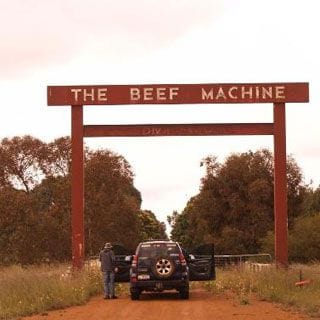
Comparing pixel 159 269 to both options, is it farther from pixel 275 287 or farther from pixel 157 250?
pixel 275 287

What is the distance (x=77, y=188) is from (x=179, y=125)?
174 inches

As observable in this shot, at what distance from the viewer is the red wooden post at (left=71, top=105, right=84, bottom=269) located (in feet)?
90.9

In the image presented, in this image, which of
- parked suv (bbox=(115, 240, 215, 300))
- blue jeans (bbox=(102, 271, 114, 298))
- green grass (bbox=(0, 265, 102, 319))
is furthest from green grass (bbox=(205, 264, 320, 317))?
green grass (bbox=(0, 265, 102, 319))

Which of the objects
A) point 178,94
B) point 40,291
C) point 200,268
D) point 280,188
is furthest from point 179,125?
point 40,291

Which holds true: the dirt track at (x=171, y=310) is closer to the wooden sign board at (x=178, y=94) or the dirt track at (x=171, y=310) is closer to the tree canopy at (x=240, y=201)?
the wooden sign board at (x=178, y=94)

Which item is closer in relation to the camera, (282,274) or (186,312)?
(186,312)

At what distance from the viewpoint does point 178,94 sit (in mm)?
27703

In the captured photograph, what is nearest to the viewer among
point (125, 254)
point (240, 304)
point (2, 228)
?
point (240, 304)

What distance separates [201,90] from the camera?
91.0ft

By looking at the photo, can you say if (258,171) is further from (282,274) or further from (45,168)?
(282,274)

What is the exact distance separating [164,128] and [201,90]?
1.95m

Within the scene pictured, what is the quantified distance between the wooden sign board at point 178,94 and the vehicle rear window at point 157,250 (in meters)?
6.64

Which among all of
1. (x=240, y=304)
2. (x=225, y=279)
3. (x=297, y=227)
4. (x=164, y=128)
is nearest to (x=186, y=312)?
(x=240, y=304)

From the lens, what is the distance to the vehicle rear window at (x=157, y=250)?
74.0 ft
